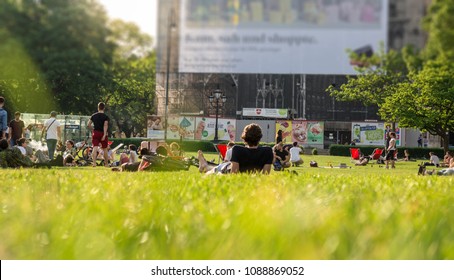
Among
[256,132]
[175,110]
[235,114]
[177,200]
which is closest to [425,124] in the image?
[235,114]

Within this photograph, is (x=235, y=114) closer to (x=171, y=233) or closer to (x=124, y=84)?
(x=124, y=84)

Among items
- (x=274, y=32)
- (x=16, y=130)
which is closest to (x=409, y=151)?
(x=16, y=130)

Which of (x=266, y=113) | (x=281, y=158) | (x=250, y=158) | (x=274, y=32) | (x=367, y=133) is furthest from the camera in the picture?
(x=367, y=133)

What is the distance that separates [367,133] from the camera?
24.4 meters

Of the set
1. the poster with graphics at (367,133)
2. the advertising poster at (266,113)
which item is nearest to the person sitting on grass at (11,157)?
the advertising poster at (266,113)

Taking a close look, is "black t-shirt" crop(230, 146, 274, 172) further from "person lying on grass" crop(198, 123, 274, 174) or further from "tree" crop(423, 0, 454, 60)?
"tree" crop(423, 0, 454, 60)

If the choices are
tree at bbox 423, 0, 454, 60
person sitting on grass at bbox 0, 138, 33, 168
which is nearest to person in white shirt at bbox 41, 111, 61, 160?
person sitting on grass at bbox 0, 138, 33, 168

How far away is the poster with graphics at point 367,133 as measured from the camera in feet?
67.1

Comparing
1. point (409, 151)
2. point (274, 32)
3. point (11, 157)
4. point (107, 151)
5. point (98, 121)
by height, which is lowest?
point (11, 157)

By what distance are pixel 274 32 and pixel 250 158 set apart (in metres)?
5.67

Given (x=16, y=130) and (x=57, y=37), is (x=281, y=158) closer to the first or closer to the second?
(x=16, y=130)

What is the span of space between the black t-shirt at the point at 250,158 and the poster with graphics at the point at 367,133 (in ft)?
24.0

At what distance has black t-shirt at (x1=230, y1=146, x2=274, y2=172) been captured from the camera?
8875 mm

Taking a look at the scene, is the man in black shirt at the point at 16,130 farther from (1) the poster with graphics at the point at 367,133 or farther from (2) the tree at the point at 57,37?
(2) the tree at the point at 57,37
